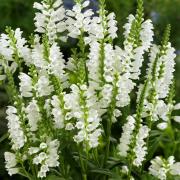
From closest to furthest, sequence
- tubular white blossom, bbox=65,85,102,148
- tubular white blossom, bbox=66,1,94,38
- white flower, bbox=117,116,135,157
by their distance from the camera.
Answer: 1. tubular white blossom, bbox=65,85,102,148
2. white flower, bbox=117,116,135,157
3. tubular white blossom, bbox=66,1,94,38

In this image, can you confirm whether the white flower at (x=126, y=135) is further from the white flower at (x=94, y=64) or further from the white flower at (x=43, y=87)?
the white flower at (x=43, y=87)

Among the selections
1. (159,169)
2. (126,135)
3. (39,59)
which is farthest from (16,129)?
(159,169)

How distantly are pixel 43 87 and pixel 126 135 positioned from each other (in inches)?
12.6

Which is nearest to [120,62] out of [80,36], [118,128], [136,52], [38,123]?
[136,52]

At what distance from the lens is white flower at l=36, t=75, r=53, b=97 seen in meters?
1.78

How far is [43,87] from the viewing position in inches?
71.7

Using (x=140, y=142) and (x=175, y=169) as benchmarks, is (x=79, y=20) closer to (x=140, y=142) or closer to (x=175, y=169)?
(x=140, y=142)

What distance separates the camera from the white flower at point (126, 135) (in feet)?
5.89

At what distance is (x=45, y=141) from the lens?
1.83 metres

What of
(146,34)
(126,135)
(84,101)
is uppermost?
(146,34)

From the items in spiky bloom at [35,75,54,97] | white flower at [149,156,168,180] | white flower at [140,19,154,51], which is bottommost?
white flower at [149,156,168,180]

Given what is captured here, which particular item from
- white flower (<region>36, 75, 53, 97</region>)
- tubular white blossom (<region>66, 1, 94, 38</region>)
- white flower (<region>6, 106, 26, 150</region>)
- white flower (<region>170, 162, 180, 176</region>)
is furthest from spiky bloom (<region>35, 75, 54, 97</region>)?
white flower (<region>170, 162, 180, 176</region>)

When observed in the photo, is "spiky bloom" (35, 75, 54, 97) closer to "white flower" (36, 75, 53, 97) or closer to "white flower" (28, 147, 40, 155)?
"white flower" (36, 75, 53, 97)

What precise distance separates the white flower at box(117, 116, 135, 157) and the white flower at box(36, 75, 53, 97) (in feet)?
0.91
